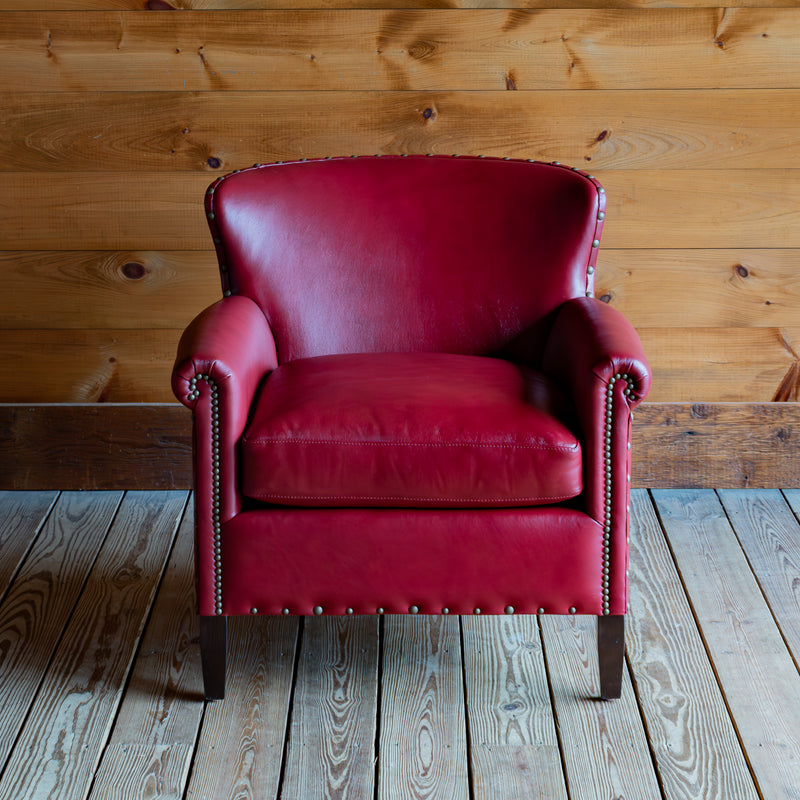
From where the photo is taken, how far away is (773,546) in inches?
89.7

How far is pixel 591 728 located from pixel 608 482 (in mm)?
416

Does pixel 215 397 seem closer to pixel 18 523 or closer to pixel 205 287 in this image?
pixel 205 287

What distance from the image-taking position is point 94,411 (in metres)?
2.56

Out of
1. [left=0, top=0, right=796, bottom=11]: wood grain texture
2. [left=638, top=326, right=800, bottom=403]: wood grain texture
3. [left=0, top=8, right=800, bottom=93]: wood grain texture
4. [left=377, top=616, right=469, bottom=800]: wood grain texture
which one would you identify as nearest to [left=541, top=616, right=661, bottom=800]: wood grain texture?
[left=377, top=616, right=469, bottom=800]: wood grain texture

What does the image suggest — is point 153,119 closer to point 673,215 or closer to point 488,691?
point 673,215

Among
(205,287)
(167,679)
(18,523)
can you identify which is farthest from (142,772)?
(205,287)

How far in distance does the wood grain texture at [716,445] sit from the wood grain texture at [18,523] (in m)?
1.53

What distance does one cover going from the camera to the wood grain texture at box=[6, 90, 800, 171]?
238 cm

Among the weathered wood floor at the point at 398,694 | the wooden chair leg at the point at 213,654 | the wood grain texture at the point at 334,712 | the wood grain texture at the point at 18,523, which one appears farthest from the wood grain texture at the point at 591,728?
the wood grain texture at the point at 18,523

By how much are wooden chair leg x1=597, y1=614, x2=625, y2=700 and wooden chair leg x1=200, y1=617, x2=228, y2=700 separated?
2.15 ft

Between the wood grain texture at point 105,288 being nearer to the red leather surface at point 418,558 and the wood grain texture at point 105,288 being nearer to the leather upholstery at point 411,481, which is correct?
the leather upholstery at point 411,481

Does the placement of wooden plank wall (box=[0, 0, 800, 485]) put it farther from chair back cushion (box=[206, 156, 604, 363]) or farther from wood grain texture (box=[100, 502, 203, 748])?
wood grain texture (box=[100, 502, 203, 748])

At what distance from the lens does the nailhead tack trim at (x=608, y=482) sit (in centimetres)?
160

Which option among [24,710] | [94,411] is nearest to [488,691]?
[24,710]
